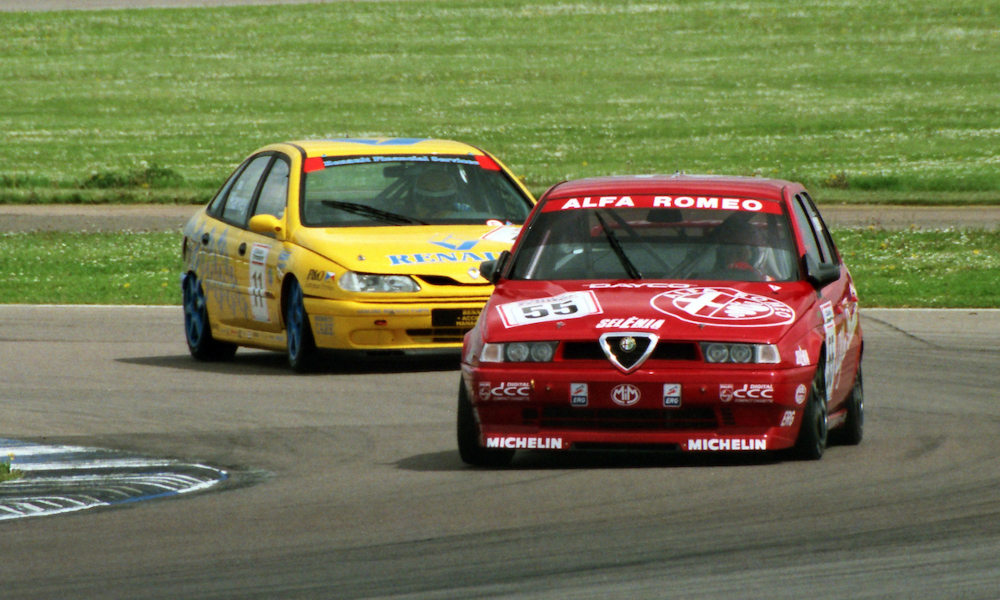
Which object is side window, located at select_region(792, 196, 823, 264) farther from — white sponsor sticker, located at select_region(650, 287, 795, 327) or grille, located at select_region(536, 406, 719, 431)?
grille, located at select_region(536, 406, 719, 431)

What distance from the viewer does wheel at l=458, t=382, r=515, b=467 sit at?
8.07 m

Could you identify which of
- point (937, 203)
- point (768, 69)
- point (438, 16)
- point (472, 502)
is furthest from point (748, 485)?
point (438, 16)

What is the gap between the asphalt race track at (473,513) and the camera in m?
5.76

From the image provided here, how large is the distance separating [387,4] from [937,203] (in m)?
36.8

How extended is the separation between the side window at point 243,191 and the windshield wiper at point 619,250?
479 cm

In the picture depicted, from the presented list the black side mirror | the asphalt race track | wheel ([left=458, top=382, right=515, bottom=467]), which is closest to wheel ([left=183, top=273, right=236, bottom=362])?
the asphalt race track

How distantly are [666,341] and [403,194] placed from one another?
17.7ft

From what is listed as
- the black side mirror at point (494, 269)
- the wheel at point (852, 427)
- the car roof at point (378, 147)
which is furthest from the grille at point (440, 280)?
the wheel at point (852, 427)

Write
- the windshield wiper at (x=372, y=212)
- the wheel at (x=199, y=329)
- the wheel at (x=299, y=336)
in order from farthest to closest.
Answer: the wheel at (x=199, y=329) < the windshield wiper at (x=372, y=212) < the wheel at (x=299, y=336)

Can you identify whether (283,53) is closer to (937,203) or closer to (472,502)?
(937,203)

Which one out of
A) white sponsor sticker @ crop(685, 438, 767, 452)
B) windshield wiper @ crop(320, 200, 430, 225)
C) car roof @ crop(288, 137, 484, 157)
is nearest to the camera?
white sponsor sticker @ crop(685, 438, 767, 452)

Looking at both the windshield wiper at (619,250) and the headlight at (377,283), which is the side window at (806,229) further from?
the headlight at (377,283)

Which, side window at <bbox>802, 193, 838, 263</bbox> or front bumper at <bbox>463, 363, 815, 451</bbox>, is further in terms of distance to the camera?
side window at <bbox>802, 193, 838, 263</bbox>

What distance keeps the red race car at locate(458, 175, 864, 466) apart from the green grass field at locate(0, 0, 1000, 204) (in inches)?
815
